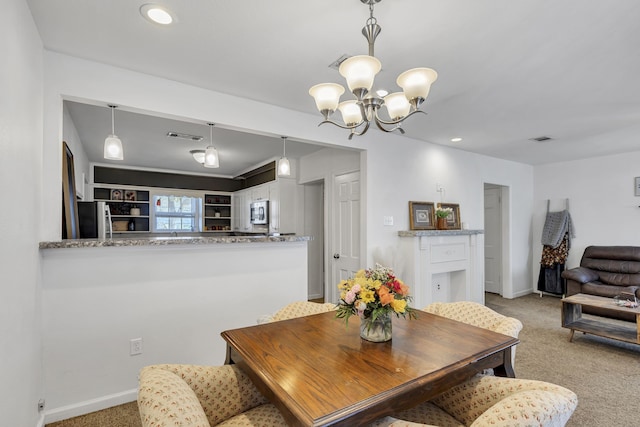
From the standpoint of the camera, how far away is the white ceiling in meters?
1.71

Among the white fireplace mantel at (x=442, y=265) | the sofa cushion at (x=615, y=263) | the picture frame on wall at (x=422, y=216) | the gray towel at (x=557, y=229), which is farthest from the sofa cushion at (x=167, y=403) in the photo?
the gray towel at (x=557, y=229)

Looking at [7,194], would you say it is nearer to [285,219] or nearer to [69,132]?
[69,132]

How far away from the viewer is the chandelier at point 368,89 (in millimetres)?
1521

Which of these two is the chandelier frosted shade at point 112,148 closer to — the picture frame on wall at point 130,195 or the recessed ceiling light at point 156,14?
the recessed ceiling light at point 156,14

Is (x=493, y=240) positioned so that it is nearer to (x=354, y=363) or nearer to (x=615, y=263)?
(x=615, y=263)

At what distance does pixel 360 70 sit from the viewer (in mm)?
1513

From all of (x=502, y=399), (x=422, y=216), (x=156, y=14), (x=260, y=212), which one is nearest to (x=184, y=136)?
(x=260, y=212)

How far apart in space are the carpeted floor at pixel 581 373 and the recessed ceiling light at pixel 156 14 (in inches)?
99.7

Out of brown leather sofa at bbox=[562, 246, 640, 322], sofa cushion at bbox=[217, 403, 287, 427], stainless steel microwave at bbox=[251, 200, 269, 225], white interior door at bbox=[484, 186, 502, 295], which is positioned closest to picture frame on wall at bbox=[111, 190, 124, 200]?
stainless steel microwave at bbox=[251, 200, 269, 225]

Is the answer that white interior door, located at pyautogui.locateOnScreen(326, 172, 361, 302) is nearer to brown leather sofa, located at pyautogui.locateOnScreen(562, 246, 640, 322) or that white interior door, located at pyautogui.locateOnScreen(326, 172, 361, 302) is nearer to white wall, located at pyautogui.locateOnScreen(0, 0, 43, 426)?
white wall, located at pyautogui.locateOnScreen(0, 0, 43, 426)

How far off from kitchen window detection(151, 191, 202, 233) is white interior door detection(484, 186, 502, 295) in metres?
6.02

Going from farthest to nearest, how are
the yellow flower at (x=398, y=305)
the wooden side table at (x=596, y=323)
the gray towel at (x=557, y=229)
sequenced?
the gray towel at (x=557, y=229) → the wooden side table at (x=596, y=323) → the yellow flower at (x=398, y=305)

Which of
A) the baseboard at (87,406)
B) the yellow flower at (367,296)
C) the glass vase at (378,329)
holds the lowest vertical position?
the baseboard at (87,406)

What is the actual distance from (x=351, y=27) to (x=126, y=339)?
2650 millimetres
